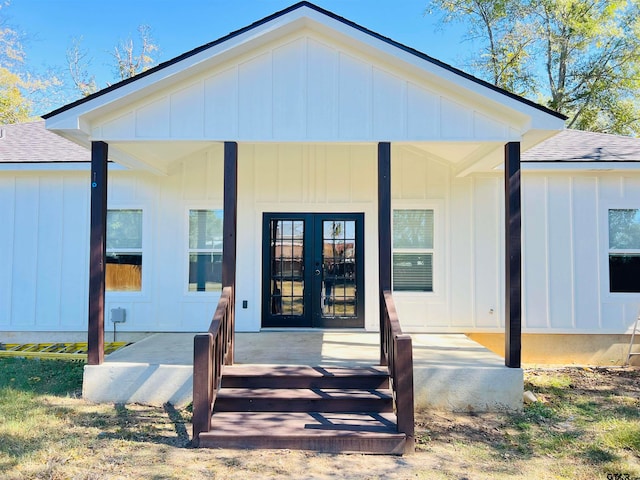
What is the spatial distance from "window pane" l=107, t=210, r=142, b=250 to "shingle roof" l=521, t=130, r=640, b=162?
21.0 ft

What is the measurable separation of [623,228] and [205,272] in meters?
6.87

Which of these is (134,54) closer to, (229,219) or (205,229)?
(205,229)

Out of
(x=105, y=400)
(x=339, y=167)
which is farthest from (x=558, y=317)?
(x=105, y=400)

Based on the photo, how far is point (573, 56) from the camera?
18125mm

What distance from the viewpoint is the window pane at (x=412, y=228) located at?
23.5 feet

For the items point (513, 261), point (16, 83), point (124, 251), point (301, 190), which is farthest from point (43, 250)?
point (16, 83)

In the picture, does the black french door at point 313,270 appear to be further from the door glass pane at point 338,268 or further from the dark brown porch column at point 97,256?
the dark brown porch column at point 97,256

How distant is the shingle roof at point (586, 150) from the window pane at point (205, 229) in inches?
200

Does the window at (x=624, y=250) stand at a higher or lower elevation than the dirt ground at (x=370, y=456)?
higher

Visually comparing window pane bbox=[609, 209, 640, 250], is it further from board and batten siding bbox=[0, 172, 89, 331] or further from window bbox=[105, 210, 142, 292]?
board and batten siding bbox=[0, 172, 89, 331]

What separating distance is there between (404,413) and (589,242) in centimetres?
495

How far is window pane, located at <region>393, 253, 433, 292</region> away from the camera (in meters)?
7.14

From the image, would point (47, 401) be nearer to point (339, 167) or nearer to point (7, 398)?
point (7, 398)

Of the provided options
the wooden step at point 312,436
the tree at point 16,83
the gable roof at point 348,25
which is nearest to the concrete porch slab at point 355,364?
the wooden step at point 312,436
